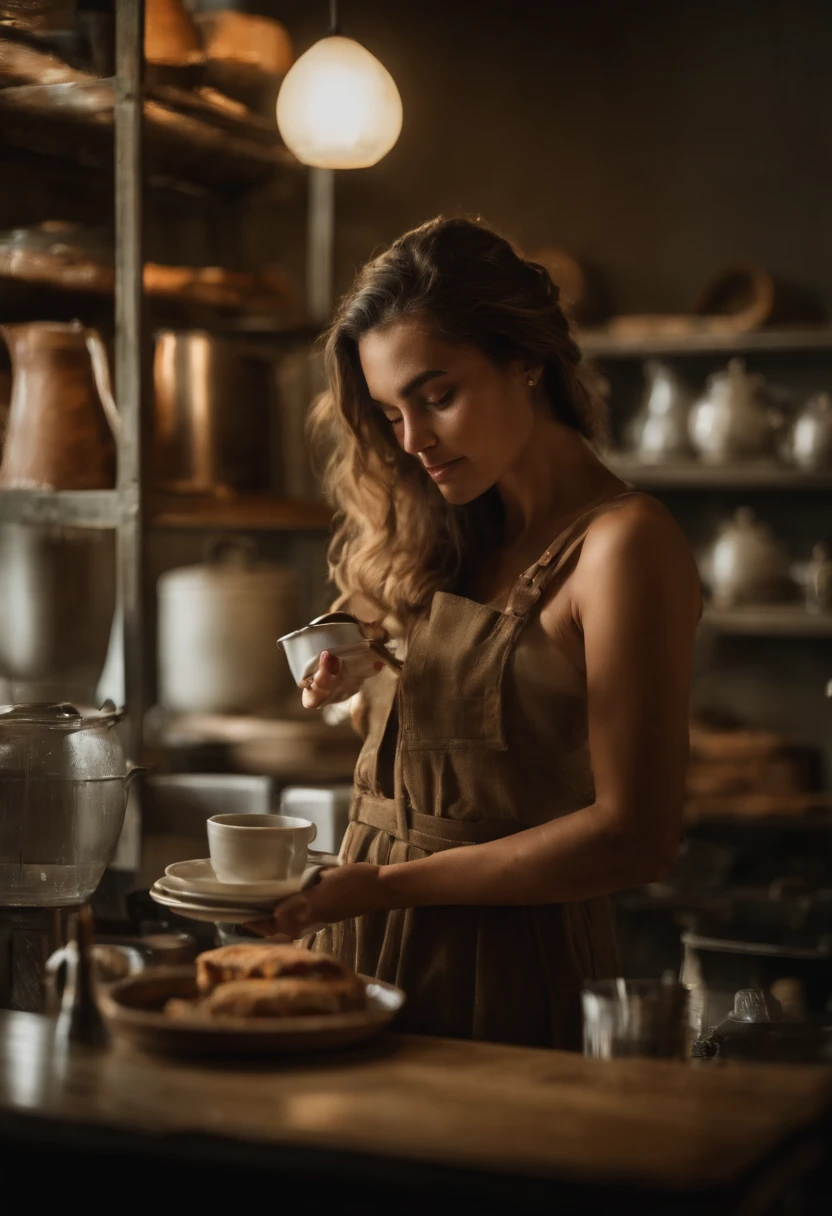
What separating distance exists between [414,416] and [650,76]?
11.0 feet

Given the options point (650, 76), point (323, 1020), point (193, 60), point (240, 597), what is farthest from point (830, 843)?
point (323, 1020)

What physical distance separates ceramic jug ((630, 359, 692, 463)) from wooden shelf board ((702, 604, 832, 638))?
18.7 inches

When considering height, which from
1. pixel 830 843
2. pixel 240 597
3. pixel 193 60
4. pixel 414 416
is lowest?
pixel 830 843

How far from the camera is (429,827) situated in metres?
1.83

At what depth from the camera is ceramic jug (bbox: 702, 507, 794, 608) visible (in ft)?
14.2

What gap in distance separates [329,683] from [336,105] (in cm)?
175

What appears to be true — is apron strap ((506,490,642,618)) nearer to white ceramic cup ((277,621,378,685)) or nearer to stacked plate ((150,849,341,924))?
white ceramic cup ((277,621,378,685))

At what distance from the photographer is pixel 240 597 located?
325 cm

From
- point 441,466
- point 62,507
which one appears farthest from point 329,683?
point 62,507

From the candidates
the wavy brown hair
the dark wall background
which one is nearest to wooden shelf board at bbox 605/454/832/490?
the dark wall background

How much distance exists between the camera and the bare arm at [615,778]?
5.28ft

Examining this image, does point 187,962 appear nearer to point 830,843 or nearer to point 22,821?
point 22,821

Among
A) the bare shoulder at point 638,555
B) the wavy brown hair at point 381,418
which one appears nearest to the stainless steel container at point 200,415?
the wavy brown hair at point 381,418

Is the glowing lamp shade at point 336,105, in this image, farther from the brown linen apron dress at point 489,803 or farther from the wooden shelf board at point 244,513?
the brown linen apron dress at point 489,803
